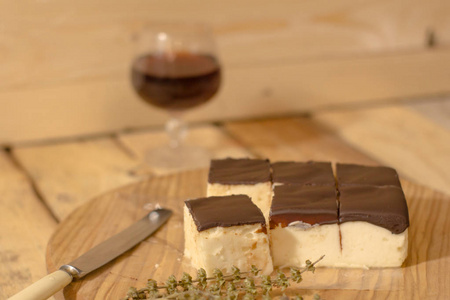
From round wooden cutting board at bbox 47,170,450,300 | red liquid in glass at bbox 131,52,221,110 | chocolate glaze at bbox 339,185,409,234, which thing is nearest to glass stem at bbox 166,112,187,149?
red liquid in glass at bbox 131,52,221,110

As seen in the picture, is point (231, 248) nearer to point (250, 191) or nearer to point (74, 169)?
point (250, 191)

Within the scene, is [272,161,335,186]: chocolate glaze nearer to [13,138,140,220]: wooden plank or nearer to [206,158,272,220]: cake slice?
[206,158,272,220]: cake slice

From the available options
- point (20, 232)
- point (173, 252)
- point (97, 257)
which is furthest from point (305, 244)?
point (20, 232)

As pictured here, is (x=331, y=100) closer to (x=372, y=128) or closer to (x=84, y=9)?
(x=372, y=128)

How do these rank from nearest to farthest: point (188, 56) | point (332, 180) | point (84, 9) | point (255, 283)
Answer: point (255, 283) → point (332, 180) → point (188, 56) → point (84, 9)

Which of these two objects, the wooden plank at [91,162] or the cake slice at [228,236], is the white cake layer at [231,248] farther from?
the wooden plank at [91,162]

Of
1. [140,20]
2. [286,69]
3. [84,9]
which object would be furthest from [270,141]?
[84,9]
